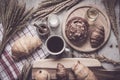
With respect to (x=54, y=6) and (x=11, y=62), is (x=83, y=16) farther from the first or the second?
(x=11, y=62)

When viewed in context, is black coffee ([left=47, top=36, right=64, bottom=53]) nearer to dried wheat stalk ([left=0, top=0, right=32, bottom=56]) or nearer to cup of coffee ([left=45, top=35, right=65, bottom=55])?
cup of coffee ([left=45, top=35, right=65, bottom=55])

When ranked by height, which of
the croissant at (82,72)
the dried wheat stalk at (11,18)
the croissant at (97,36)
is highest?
the dried wheat stalk at (11,18)

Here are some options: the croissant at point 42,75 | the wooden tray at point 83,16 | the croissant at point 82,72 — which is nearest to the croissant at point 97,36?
the wooden tray at point 83,16

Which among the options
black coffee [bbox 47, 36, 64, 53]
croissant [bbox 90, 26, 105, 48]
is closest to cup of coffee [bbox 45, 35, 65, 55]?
black coffee [bbox 47, 36, 64, 53]

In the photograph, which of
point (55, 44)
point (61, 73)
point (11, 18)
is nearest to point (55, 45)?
point (55, 44)

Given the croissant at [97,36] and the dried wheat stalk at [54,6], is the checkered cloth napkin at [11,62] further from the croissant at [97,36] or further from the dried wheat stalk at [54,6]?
the croissant at [97,36]

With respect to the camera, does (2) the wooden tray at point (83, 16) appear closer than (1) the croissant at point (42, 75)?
No
